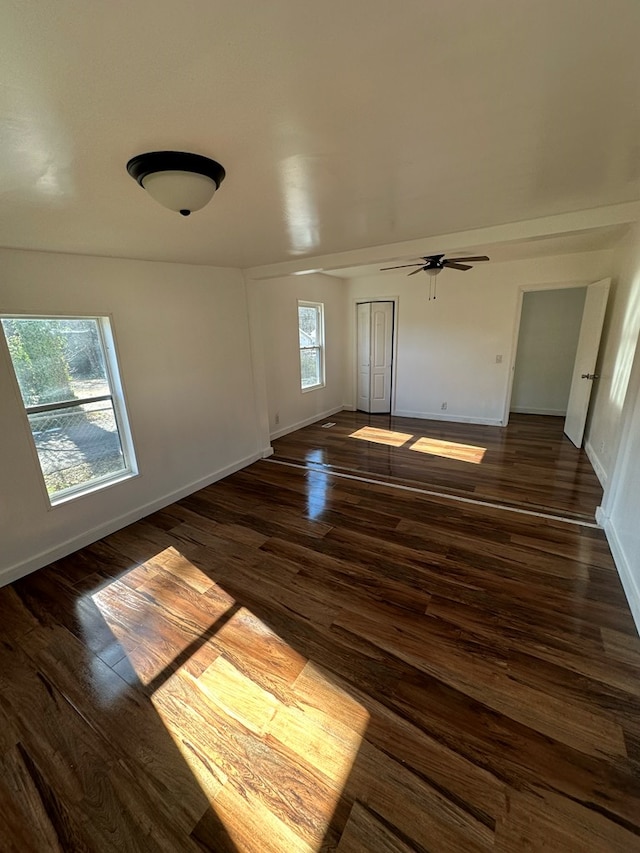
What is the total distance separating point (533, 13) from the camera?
2.46ft

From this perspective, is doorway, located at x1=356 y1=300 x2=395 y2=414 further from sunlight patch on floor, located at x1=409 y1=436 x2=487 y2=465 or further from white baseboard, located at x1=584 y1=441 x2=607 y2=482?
white baseboard, located at x1=584 y1=441 x2=607 y2=482

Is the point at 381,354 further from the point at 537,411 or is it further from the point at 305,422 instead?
the point at 537,411

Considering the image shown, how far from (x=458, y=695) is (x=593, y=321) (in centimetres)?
452

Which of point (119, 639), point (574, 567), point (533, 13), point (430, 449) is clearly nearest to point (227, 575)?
point (119, 639)

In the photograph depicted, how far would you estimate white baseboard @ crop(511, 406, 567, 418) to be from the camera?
6.18m

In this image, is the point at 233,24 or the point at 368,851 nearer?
the point at 233,24

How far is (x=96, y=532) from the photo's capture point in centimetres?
277

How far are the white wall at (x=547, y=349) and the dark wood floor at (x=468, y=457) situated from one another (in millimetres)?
449

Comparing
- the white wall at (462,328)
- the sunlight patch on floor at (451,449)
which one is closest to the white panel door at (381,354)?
the white wall at (462,328)

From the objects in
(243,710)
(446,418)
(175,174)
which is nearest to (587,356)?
(446,418)

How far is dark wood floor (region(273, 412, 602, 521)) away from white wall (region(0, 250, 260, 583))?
119 centimetres

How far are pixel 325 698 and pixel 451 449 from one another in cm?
364

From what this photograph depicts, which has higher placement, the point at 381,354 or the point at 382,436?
the point at 381,354

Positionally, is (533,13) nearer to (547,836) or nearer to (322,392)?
(547,836)
